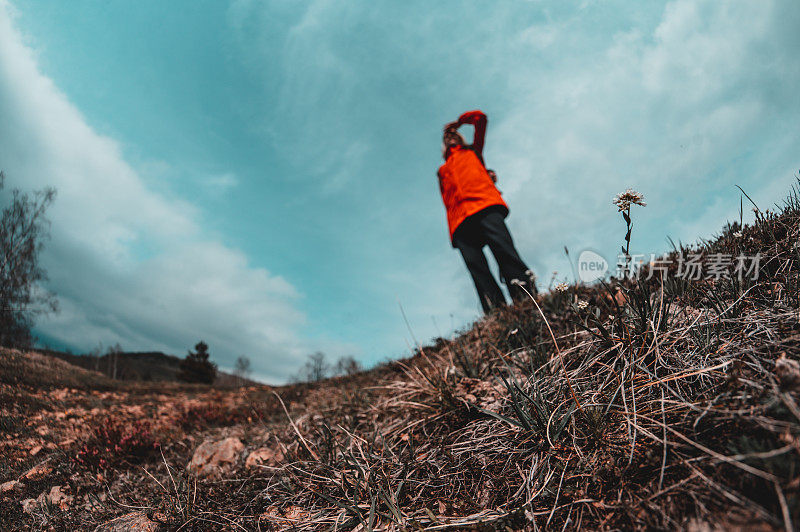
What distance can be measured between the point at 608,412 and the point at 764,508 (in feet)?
1.93

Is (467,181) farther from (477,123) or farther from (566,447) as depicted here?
(566,447)

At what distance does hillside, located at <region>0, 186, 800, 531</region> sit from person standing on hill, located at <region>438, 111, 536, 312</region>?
1.29 meters

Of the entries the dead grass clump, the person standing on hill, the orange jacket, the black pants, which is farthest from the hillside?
the orange jacket

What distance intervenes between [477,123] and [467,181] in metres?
1.19

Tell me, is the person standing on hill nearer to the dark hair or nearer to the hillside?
the dark hair

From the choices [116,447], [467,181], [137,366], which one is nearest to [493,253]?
[467,181]

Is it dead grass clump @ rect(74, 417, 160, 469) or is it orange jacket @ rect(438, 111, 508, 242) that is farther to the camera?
orange jacket @ rect(438, 111, 508, 242)

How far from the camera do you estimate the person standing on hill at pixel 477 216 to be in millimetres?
4285

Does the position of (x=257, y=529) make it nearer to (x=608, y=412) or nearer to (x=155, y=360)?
(x=608, y=412)

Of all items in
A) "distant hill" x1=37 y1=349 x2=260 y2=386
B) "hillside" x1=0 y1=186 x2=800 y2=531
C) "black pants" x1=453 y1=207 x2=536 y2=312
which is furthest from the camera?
"distant hill" x1=37 y1=349 x2=260 y2=386

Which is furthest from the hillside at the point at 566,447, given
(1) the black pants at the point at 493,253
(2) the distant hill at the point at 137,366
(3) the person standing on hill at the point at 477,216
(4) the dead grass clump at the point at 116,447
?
(2) the distant hill at the point at 137,366

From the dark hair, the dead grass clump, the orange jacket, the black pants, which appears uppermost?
the dark hair

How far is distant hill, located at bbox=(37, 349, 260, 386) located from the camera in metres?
29.0

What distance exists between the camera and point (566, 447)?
1.34 m
